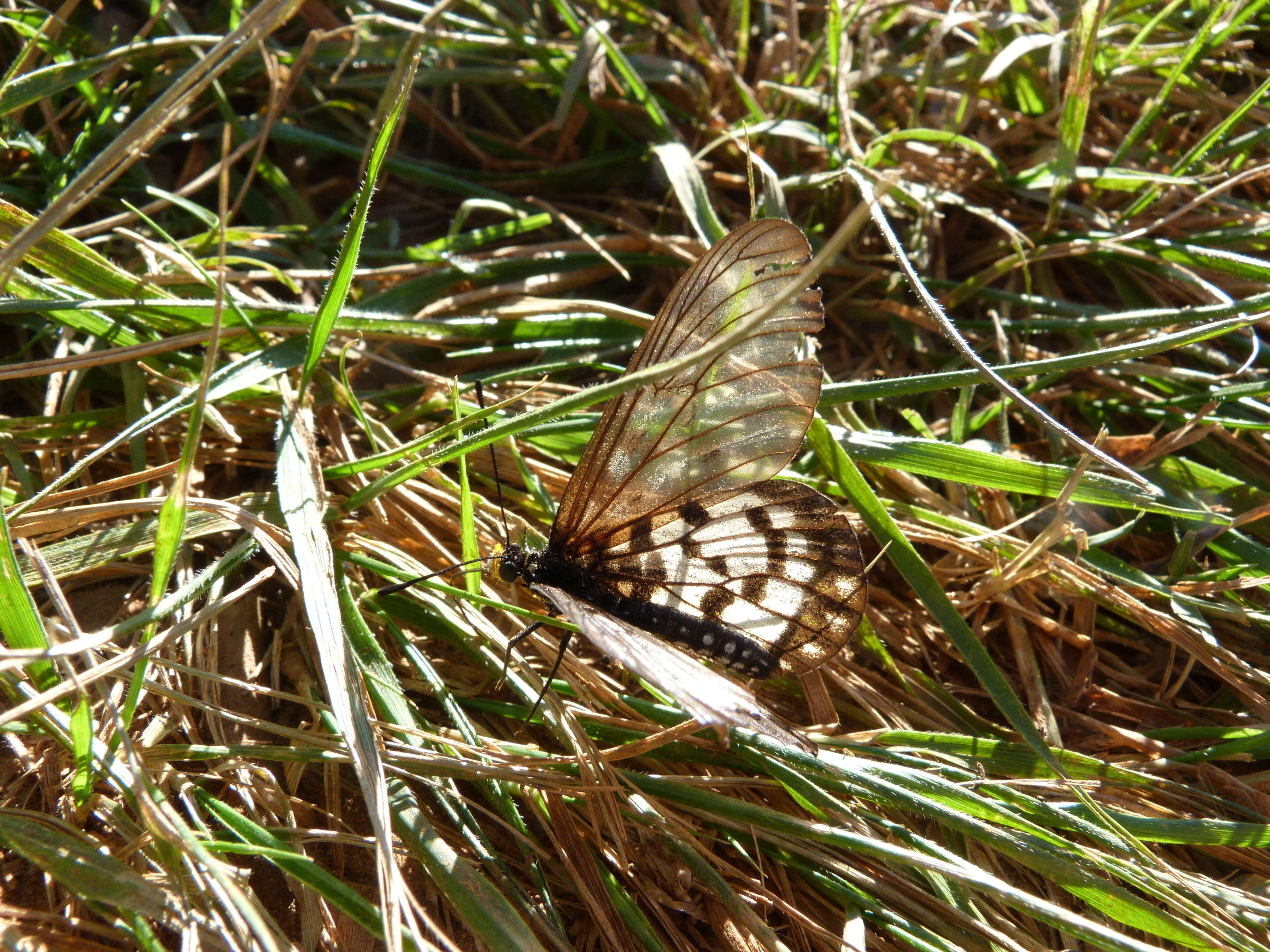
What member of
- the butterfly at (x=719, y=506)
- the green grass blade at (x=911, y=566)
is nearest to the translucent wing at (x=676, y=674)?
the butterfly at (x=719, y=506)

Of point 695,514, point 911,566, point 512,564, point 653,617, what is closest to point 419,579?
point 512,564

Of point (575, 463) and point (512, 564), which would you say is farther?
point (575, 463)

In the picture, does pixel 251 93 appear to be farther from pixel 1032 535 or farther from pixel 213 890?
pixel 1032 535

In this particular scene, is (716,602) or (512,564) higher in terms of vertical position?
(512,564)

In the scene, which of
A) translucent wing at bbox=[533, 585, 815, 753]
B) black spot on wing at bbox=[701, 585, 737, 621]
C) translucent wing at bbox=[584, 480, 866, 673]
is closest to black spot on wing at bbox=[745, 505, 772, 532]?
translucent wing at bbox=[584, 480, 866, 673]

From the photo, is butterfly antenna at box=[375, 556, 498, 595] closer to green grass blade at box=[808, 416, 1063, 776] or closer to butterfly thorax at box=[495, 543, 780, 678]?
butterfly thorax at box=[495, 543, 780, 678]

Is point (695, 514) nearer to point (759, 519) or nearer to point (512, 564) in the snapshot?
point (759, 519)

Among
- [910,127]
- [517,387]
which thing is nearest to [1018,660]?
[517,387]
